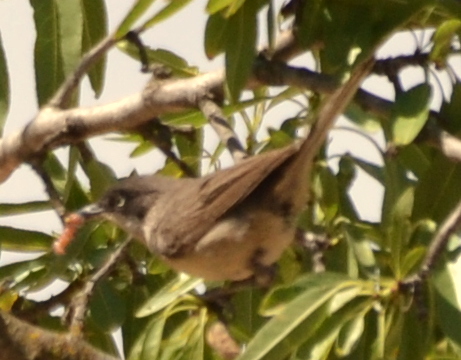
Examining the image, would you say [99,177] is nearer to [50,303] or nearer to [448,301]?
[50,303]

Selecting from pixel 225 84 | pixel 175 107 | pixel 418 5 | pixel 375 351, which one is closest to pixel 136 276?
pixel 175 107

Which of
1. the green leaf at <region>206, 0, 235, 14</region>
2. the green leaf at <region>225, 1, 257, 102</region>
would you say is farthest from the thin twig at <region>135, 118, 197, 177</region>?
Answer: the green leaf at <region>206, 0, 235, 14</region>

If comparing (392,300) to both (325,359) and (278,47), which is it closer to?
(325,359)

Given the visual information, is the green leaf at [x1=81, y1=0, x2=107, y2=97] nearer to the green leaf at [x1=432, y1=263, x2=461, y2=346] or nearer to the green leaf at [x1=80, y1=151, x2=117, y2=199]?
the green leaf at [x1=80, y1=151, x2=117, y2=199]

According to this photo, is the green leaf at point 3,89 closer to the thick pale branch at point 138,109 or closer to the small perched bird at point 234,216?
the thick pale branch at point 138,109

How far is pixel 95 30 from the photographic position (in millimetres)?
3473

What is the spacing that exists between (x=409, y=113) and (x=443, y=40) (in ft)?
0.76

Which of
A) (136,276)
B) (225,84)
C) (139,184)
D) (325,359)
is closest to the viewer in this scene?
(325,359)

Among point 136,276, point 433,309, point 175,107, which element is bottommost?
point 136,276

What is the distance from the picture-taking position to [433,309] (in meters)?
2.48

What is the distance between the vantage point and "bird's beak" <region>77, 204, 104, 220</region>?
348cm

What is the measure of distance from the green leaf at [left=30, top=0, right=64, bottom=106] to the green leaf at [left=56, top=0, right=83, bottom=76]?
0.05 feet

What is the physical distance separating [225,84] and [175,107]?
302 mm

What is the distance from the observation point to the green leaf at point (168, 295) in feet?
9.96
